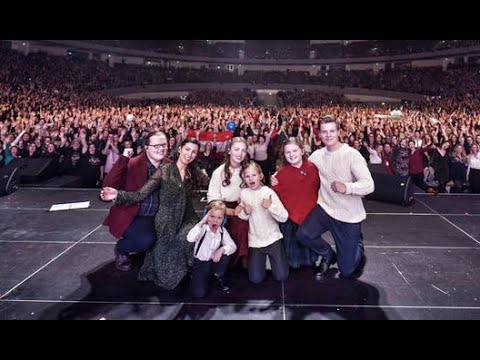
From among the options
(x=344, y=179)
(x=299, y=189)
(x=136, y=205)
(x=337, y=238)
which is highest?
(x=344, y=179)

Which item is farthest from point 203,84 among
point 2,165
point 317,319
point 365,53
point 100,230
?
point 317,319

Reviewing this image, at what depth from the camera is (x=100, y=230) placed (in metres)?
5.31

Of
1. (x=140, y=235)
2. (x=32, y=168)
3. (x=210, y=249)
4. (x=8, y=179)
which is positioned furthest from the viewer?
(x=32, y=168)

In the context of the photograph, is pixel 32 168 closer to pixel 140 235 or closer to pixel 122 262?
pixel 122 262

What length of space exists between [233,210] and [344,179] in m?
1.11

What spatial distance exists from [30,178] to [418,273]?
7.14m

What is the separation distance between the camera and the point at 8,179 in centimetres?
692

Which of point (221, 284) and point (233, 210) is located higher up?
point (233, 210)

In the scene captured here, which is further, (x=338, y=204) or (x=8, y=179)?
(x=8, y=179)

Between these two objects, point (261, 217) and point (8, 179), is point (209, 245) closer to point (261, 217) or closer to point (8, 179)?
point (261, 217)

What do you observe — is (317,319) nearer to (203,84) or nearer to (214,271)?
(214,271)

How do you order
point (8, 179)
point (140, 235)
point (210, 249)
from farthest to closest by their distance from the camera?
point (8, 179)
point (140, 235)
point (210, 249)

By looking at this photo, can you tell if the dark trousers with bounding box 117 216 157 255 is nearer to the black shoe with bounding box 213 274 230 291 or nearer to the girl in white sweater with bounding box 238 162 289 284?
the black shoe with bounding box 213 274 230 291

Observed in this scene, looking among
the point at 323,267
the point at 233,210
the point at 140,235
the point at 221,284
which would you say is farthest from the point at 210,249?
the point at 323,267
